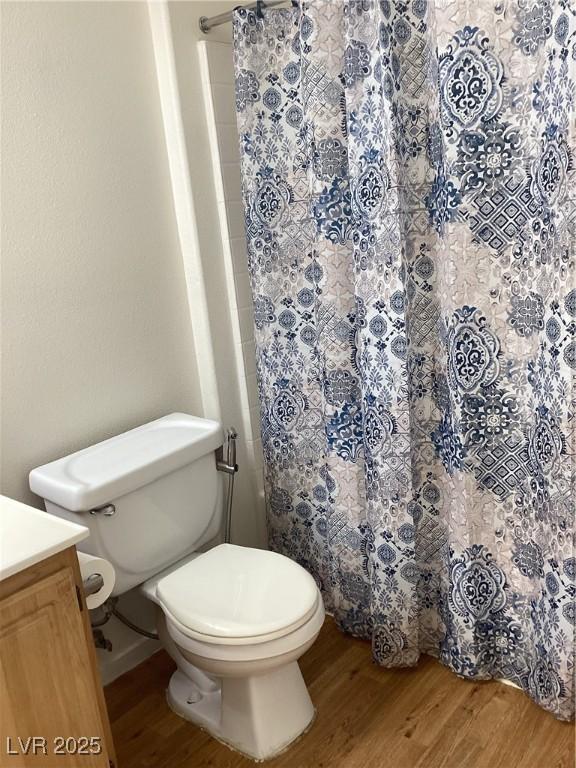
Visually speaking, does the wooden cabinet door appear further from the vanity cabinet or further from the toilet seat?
the toilet seat

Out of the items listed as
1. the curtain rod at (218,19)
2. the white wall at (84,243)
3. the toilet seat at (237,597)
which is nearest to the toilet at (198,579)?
the toilet seat at (237,597)

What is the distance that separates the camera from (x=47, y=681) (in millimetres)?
1383

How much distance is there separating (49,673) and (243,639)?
442 mm

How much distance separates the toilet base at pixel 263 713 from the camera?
181 cm

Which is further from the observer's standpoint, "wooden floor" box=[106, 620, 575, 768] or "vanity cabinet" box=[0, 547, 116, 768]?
"wooden floor" box=[106, 620, 575, 768]

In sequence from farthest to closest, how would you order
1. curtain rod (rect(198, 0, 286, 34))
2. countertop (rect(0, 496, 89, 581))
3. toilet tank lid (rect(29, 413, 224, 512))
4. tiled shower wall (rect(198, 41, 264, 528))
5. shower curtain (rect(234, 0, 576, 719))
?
tiled shower wall (rect(198, 41, 264, 528))
curtain rod (rect(198, 0, 286, 34))
toilet tank lid (rect(29, 413, 224, 512))
shower curtain (rect(234, 0, 576, 719))
countertop (rect(0, 496, 89, 581))

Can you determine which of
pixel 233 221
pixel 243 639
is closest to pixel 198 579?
pixel 243 639

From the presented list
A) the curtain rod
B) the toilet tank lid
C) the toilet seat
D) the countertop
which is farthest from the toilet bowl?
the curtain rod

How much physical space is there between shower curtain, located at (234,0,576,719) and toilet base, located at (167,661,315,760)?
0.32 metres

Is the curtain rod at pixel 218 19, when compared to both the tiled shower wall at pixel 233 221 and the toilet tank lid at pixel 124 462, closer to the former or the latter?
the tiled shower wall at pixel 233 221

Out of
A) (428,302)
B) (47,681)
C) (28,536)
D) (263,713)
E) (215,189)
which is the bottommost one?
(263,713)

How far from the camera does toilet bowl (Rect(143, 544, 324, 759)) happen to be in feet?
5.50

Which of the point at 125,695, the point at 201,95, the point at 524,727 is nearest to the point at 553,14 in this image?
the point at 201,95

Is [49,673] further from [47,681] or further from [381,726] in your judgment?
[381,726]
